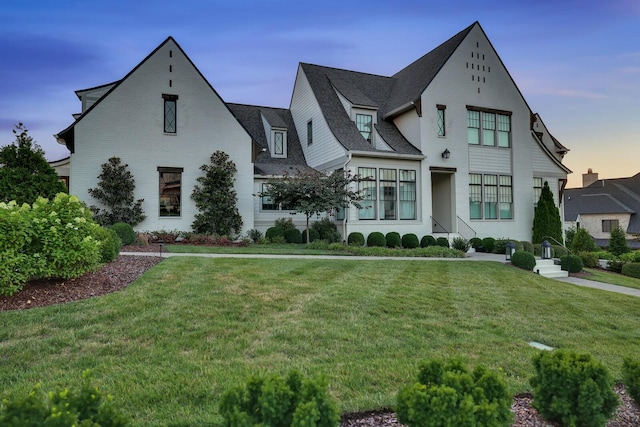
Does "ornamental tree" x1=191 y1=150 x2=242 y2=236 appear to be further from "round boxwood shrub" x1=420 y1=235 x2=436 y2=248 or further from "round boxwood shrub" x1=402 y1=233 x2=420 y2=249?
"round boxwood shrub" x1=420 y1=235 x2=436 y2=248

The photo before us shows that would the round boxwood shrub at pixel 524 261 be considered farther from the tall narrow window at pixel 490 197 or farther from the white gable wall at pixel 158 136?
the white gable wall at pixel 158 136

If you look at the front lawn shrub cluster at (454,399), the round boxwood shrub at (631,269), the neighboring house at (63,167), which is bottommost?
the round boxwood shrub at (631,269)

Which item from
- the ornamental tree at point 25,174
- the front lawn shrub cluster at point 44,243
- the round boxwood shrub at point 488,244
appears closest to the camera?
the front lawn shrub cluster at point 44,243

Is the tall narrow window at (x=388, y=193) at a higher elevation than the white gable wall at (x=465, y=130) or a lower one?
lower

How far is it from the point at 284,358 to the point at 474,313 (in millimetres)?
3540

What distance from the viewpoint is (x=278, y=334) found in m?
4.72

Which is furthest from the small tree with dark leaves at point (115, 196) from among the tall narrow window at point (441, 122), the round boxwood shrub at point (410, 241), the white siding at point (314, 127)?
the tall narrow window at point (441, 122)

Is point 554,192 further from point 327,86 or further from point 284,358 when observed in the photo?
point 284,358

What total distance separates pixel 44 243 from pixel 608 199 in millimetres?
41811

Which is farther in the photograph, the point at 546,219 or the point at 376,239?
the point at 546,219

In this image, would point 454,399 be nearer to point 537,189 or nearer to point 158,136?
point 158,136

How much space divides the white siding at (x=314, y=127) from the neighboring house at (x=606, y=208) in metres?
23.9

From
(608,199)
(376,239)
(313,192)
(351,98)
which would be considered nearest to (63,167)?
(313,192)

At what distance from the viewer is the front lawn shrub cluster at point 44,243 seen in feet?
18.0
